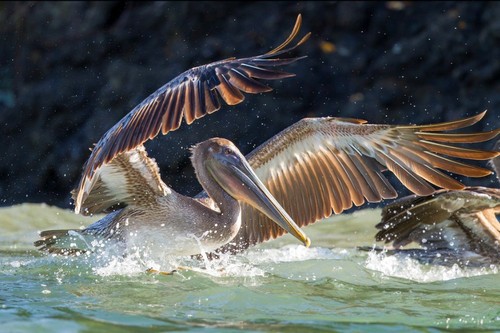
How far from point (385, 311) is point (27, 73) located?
8.02m

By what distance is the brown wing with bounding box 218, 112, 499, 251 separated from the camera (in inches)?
267

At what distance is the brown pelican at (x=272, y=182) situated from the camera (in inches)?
255

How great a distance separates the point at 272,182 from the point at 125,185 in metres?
1.26

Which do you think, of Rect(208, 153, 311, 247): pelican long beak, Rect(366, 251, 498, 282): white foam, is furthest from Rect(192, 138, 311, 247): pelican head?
Rect(366, 251, 498, 282): white foam

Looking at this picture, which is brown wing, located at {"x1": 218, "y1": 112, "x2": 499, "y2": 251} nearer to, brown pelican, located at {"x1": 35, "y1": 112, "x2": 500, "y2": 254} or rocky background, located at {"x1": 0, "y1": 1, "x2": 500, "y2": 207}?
brown pelican, located at {"x1": 35, "y1": 112, "x2": 500, "y2": 254}

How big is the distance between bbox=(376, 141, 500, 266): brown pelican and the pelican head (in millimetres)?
1511

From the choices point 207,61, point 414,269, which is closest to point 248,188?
point 414,269

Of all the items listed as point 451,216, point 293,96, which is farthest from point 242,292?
point 293,96

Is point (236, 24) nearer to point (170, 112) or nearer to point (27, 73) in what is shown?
point (27, 73)

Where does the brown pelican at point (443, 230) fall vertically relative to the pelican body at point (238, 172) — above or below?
below

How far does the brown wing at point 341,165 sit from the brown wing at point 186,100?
116 centimetres

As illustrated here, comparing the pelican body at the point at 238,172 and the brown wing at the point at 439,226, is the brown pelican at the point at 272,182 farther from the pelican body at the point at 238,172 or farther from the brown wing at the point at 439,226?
the brown wing at the point at 439,226

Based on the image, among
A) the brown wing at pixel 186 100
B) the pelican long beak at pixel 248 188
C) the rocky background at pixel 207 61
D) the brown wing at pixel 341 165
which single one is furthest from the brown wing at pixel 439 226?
the rocky background at pixel 207 61

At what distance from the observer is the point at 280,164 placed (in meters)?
7.38
